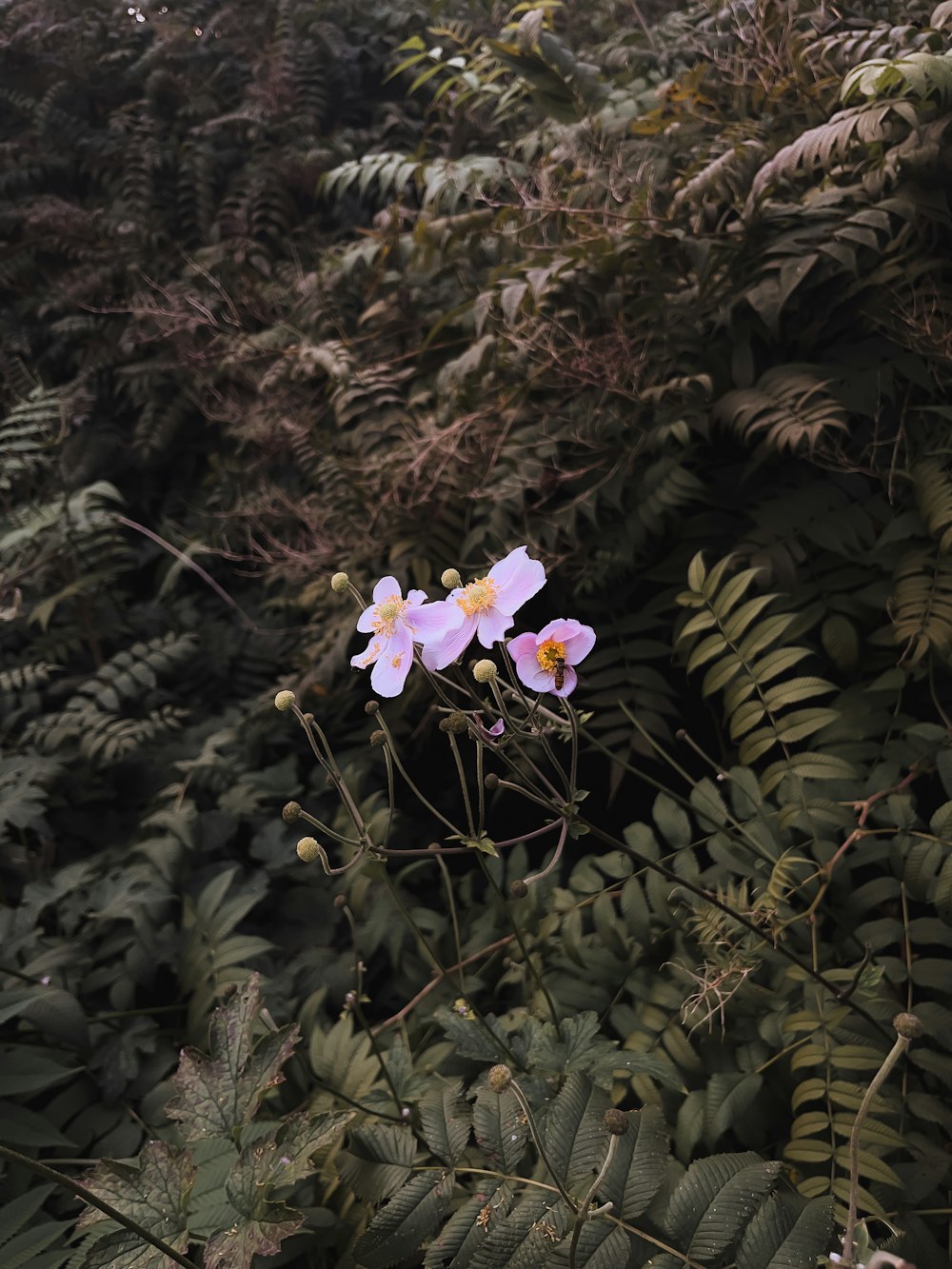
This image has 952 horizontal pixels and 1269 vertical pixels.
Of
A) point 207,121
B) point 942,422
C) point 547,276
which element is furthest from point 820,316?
point 207,121

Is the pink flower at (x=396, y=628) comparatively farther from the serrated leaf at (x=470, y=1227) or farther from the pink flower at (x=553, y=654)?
the serrated leaf at (x=470, y=1227)

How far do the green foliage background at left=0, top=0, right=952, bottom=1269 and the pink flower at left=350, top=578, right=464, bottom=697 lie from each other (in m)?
0.43

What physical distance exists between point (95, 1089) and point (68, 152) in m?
3.49

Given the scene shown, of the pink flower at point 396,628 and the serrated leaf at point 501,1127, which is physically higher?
the pink flower at point 396,628

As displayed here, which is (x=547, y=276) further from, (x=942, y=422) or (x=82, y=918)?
(x=82, y=918)

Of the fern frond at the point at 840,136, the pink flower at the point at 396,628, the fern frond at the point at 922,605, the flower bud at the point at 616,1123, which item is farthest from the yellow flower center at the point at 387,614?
the fern frond at the point at 840,136

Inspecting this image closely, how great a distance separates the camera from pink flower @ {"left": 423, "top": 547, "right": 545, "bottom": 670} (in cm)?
75

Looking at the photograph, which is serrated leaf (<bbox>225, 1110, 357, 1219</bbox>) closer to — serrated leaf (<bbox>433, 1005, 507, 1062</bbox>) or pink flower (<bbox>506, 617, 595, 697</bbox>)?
serrated leaf (<bbox>433, 1005, 507, 1062</bbox>)

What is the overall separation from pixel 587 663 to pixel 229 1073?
0.93 m

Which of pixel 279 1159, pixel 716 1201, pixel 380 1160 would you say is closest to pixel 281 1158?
pixel 279 1159

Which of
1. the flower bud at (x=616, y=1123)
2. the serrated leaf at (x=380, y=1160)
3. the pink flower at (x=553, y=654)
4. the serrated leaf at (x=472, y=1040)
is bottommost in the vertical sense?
the serrated leaf at (x=380, y=1160)

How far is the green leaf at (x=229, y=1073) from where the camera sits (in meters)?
0.93

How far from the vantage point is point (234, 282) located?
9.21 ft

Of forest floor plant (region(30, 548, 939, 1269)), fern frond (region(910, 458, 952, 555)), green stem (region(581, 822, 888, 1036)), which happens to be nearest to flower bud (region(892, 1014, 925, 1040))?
forest floor plant (region(30, 548, 939, 1269))
